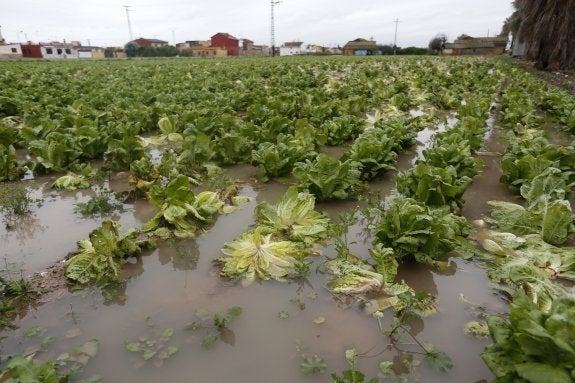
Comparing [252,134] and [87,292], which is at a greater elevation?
[252,134]

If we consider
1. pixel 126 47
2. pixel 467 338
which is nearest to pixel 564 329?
pixel 467 338

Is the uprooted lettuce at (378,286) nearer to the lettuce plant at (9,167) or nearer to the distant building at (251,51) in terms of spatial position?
the lettuce plant at (9,167)

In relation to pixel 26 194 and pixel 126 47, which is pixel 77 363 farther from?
pixel 126 47

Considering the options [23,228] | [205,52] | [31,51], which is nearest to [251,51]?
[205,52]

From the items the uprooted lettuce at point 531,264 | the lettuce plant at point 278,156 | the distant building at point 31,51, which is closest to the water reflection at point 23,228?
the lettuce plant at point 278,156

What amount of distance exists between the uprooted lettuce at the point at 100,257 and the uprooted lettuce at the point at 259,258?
2.88 feet

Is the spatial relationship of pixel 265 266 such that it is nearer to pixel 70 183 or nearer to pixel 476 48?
pixel 70 183

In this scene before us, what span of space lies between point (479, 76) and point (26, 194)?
19433 millimetres

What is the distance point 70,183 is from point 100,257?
256 cm

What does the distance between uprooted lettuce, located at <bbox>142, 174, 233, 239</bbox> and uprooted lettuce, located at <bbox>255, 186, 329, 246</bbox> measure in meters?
0.68

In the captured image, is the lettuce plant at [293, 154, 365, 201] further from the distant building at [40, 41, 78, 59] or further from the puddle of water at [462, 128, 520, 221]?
the distant building at [40, 41, 78, 59]

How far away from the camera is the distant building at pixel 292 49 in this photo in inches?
3438

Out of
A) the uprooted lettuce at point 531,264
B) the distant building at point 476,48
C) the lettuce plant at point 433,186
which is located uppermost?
the distant building at point 476,48

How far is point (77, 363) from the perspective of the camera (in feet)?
8.23
